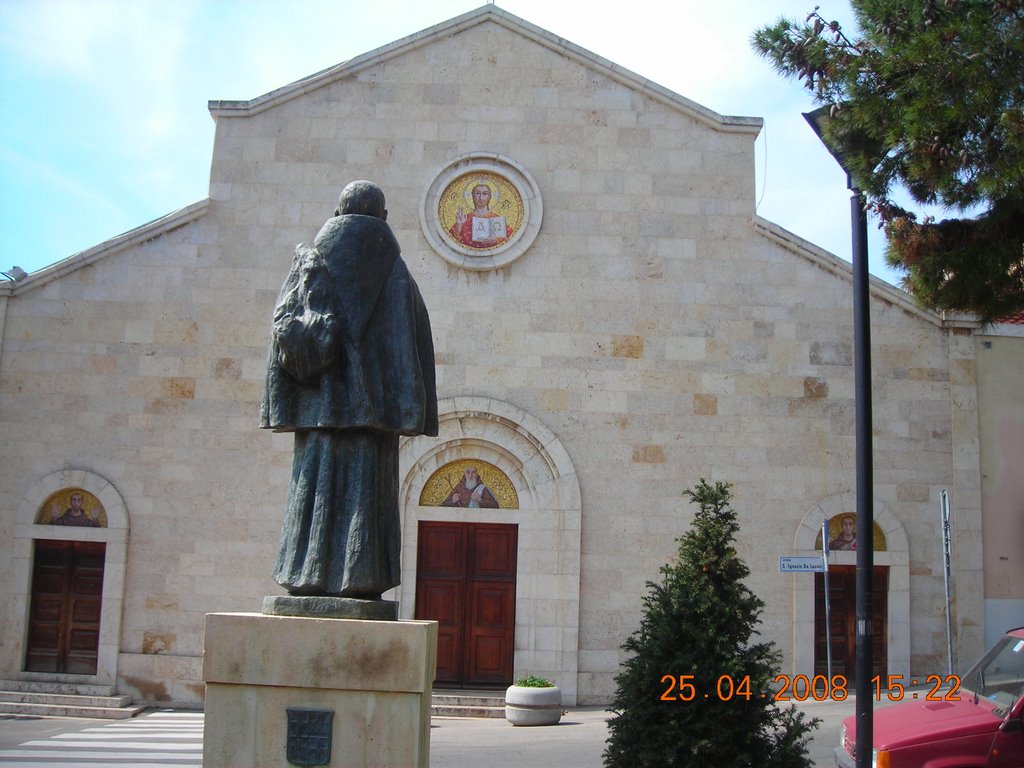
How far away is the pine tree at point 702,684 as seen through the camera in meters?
8.04

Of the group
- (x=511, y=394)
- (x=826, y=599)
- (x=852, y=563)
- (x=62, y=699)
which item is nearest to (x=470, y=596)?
(x=511, y=394)

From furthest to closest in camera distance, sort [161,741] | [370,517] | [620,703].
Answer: [161,741] → [620,703] → [370,517]

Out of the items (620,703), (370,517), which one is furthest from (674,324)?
(370,517)

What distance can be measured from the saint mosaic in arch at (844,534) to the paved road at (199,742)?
85.5 inches

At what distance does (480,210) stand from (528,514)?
15.2 feet

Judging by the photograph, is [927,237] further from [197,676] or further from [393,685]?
[197,676]

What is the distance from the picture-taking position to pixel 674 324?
627 inches

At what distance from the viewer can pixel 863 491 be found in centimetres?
909

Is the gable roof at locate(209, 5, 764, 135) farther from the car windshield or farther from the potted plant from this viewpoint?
the car windshield

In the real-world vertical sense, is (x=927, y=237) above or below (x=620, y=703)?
above

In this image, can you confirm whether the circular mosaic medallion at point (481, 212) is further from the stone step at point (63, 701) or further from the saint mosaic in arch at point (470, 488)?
the stone step at point (63, 701)

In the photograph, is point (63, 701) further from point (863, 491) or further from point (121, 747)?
point (863, 491)

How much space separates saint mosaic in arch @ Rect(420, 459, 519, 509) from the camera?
1573 centimetres

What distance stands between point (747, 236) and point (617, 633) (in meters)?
6.15
